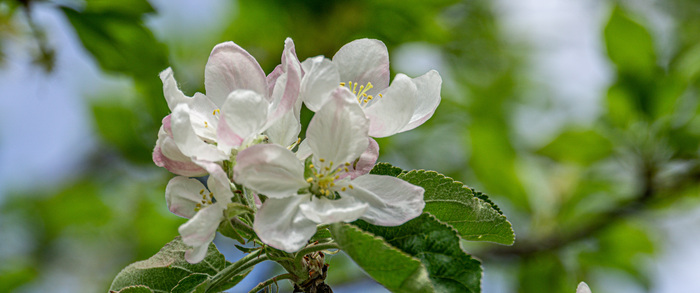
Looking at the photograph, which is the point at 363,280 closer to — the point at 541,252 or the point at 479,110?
the point at 541,252

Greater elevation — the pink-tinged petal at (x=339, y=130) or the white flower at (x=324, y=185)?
the pink-tinged petal at (x=339, y=130)

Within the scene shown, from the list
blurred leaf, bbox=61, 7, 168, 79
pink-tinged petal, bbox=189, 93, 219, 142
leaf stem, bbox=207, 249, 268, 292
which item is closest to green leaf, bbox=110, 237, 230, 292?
leaf stem, bbox=207, 249, 268, 292

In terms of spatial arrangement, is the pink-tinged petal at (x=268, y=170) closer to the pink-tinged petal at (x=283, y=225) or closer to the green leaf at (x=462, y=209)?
the pink-tinged petal at (x=283, y=225)

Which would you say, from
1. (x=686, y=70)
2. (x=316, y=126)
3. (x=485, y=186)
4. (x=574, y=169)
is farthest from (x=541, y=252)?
(x=316, y=126)

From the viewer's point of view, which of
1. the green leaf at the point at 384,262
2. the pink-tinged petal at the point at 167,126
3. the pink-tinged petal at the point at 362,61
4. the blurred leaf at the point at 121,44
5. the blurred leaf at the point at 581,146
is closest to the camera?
the green leaf at the point at 384,262

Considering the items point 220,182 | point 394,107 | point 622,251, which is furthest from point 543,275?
point 220,182

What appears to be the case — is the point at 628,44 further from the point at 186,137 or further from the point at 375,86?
the point at 186,137

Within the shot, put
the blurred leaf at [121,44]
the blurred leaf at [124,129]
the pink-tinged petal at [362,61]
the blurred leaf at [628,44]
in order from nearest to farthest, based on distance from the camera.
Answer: the pink-tinged petal at [362,61] → the blurred leaf at [121,44] → the blurred leaf at [628,44] → the blurred leaf at [124,129]

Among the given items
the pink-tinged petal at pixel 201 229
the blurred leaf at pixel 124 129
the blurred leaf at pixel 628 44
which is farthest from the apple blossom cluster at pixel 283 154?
the blurred leaf at pixel 124 129
